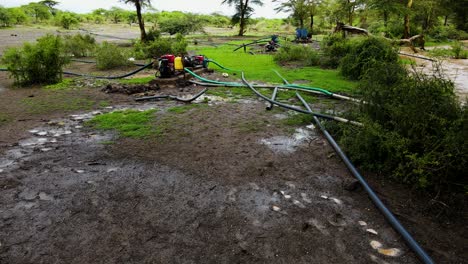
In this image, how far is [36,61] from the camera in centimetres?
795

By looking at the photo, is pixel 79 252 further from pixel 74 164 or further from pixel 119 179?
pixel 74 164

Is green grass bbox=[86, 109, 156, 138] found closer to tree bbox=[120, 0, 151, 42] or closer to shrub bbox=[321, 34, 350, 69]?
shrub bbox=[321, 34, 350, 69]

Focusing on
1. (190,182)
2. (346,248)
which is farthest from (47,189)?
(346,248)

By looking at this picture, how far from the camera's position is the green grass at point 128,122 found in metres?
4.68

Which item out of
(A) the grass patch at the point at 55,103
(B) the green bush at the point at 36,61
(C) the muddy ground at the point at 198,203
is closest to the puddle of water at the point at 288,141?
(C) the muddy ground at the point at 198,203

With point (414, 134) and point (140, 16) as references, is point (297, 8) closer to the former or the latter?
point (140, 16)

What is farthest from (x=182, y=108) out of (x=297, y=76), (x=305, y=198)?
(x=297, y=76)

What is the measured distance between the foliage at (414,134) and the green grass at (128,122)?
9.90ft

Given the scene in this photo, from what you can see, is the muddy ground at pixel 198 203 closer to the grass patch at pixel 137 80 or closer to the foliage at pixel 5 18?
the grass patch at pixel 137 80

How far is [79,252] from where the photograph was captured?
227 cm

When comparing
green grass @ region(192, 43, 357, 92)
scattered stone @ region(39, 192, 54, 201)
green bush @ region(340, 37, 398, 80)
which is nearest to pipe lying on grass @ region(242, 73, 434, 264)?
scattered stone @ region(39, 192, 54, 201)

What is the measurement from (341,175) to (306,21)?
31.0 m

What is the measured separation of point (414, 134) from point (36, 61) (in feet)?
28.9

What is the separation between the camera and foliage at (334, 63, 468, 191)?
2771 millimetres
